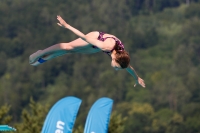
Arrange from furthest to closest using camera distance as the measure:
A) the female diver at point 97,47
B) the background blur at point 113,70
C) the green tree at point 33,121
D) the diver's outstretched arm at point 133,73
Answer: the background blur at point 113,70 → the green tree at point 33,121 → the diver's outstretched arm at point 133,73 → the female diver at point 97,47

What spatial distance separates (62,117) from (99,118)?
4.71ft

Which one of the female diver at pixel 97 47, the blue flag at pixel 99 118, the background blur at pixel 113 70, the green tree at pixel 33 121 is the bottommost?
the blue flag at pixel 99 118

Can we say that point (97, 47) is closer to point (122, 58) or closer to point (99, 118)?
point (122, 58)

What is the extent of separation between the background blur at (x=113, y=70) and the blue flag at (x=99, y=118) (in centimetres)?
7503

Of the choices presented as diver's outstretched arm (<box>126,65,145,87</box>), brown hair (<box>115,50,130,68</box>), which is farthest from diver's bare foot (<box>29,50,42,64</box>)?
brown hair (<box>115,50,130,68</box>)

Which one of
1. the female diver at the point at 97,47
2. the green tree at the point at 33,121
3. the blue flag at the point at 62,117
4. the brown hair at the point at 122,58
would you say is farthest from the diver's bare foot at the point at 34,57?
the green tree at the point at 33,121

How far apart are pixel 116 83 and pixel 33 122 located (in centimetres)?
10496

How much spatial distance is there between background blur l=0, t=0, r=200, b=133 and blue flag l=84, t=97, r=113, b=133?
75.0 m

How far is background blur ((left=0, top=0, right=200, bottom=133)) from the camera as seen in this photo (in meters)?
124

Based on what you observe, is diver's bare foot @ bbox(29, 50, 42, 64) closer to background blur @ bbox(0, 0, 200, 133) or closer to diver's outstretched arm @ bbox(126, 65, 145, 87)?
diver's outstretched arm @ bbox(126, 65, 145, 87)

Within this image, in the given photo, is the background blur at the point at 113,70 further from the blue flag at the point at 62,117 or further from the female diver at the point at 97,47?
the female diver at the point at 97,47

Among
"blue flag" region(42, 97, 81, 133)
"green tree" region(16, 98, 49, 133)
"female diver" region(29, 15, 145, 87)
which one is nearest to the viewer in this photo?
"female diver" region(29, 15, 145, 87)

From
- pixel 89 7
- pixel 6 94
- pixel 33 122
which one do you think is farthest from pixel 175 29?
pixel 33 122

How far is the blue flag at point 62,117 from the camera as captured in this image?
21906 millimetres
